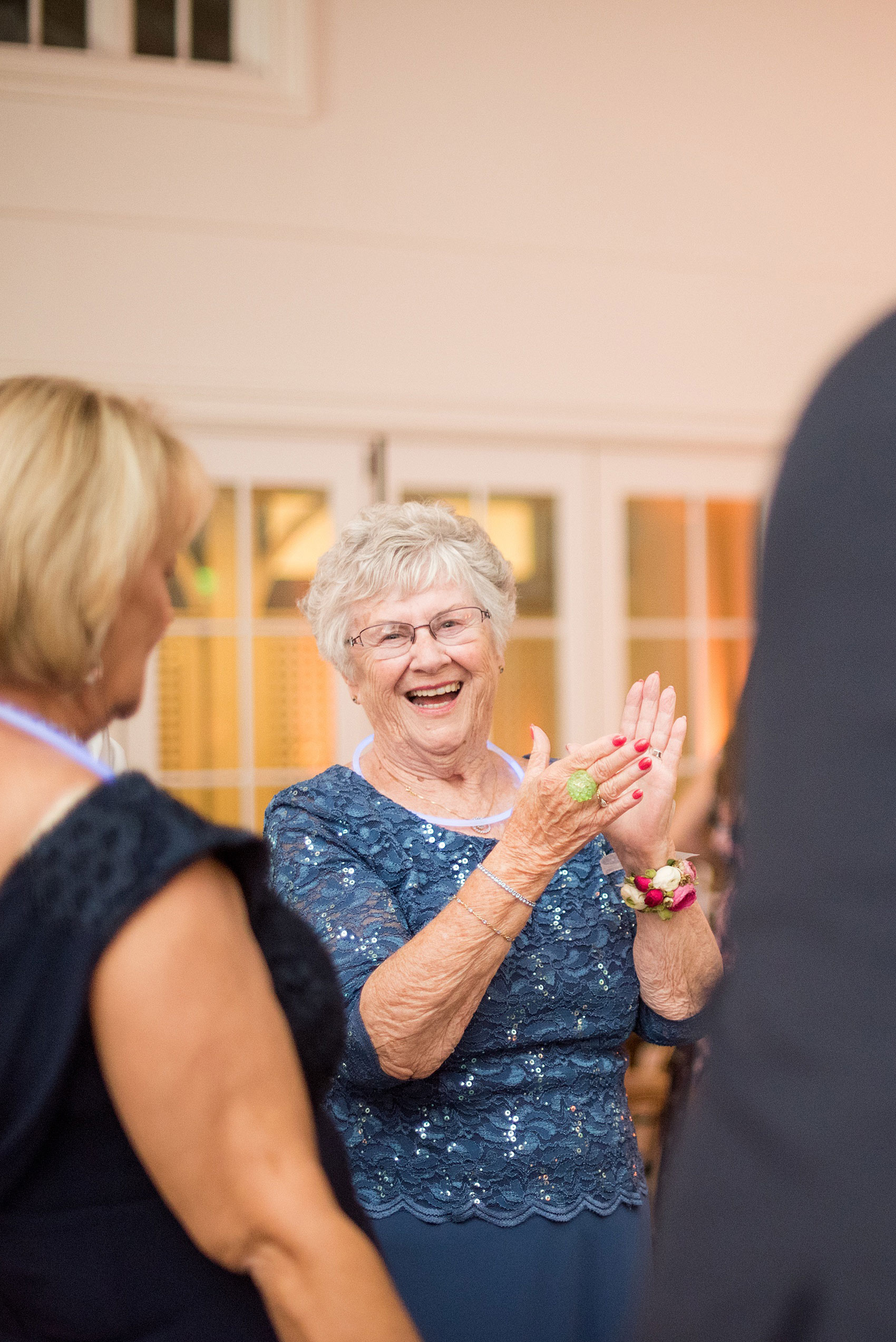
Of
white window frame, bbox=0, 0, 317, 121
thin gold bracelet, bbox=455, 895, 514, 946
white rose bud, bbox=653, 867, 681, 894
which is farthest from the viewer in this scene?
white window frame, bbox=0, 0, 317, 121

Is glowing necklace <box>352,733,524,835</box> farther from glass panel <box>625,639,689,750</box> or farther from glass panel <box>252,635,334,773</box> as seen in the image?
glass panel <box>625,639,689,750</box>

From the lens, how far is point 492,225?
13.7ft

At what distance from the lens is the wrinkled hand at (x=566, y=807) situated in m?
1.49

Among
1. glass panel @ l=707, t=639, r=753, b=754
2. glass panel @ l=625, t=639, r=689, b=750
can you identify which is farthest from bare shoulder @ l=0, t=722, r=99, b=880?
glass panel @ l=707, t=639, r=753, b=754

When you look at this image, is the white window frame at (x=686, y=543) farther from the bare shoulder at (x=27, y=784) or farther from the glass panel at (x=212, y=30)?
the bare shoulder at (x=27, y=784)

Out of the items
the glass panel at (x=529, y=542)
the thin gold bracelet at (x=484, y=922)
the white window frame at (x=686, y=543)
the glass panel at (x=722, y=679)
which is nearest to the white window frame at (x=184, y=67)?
the glass panel at (x=529, y=542)

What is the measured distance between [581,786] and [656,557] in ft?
10.2

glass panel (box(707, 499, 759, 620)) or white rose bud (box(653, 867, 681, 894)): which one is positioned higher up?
glass panel (box(707, 499, 759, 620))

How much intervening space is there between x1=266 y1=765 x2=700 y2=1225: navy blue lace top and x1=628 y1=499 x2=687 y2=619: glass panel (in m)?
2.83

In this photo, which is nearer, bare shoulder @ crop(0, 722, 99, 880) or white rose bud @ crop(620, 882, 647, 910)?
bare shoulder @ crop(0, 722, 99, 880)

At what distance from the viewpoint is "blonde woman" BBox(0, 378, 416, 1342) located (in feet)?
2.66

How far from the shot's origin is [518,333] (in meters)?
4.21

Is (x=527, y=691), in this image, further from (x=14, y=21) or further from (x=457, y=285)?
(x=14, y=21)

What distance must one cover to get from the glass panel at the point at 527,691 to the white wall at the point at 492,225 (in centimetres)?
80
